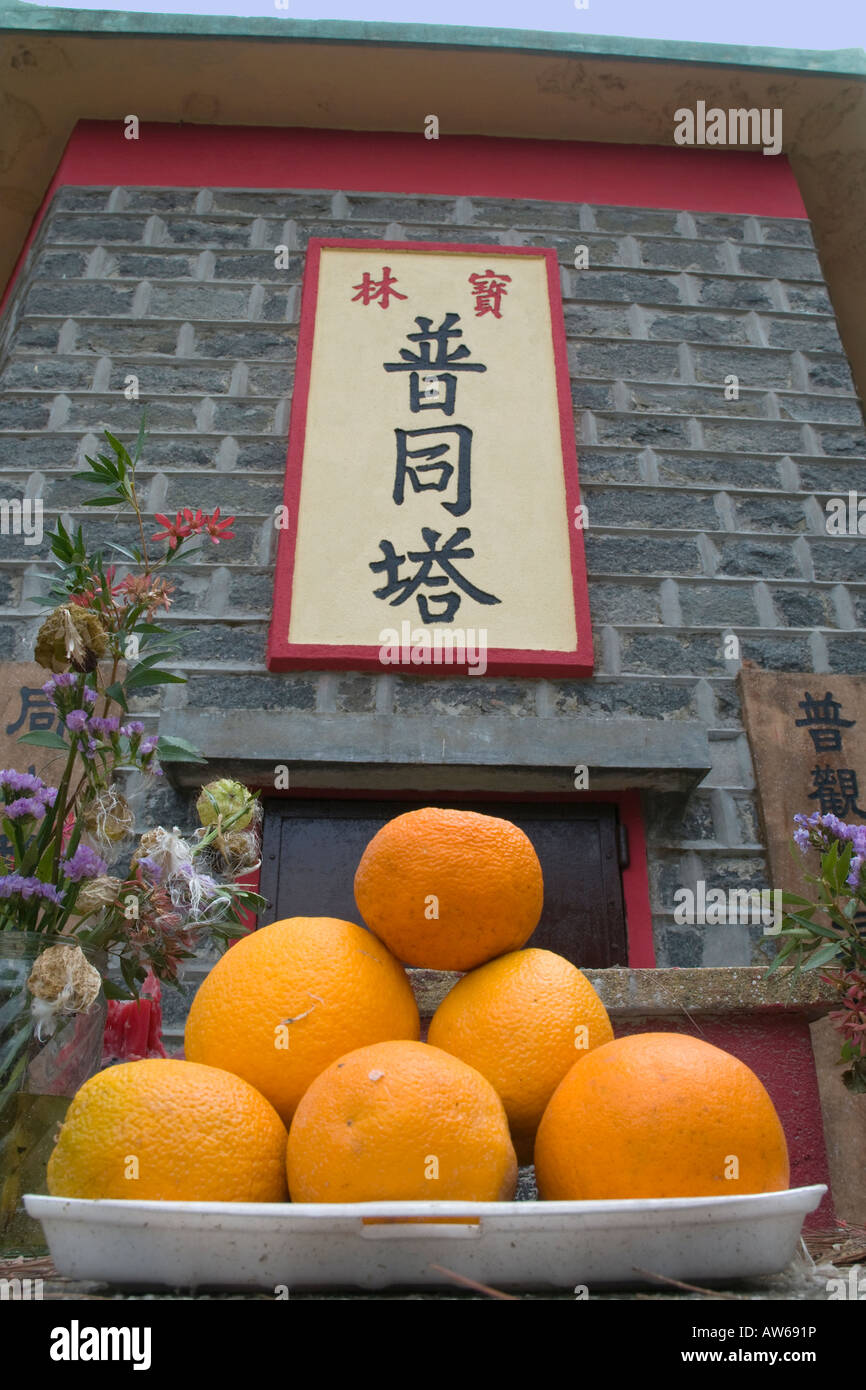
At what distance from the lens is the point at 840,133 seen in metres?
3.84

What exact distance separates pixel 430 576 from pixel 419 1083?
2.40 m

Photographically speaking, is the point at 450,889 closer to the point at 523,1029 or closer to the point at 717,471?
the point at 523,1029

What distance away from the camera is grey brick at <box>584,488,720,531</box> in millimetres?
3213

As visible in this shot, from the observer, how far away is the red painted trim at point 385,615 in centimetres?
291

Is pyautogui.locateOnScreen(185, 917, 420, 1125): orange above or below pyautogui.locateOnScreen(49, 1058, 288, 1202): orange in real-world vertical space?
above

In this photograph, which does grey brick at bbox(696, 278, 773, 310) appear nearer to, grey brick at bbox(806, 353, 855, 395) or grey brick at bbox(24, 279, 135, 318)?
grey brick at bbox(806, 353, 855, 395)

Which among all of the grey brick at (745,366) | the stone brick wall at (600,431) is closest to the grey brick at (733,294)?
the stone brick wall at (600,431)

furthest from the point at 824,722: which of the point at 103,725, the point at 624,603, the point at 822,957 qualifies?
the point at 103,725

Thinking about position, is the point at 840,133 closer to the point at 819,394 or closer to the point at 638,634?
the point at 819,394

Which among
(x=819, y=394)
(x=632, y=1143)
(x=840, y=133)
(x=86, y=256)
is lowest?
(x=632, y=1143)

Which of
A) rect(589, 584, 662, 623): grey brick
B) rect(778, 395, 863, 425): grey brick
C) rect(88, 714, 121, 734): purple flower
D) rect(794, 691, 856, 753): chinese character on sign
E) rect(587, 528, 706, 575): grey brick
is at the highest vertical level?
rect(778, 395, 863, 425): grey brick

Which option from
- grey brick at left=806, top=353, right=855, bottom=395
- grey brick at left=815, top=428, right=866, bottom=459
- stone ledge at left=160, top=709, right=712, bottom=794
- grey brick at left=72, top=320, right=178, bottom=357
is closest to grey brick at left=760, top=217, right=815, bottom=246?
grey brick at left=806, top=353, right=855, bottom=395
